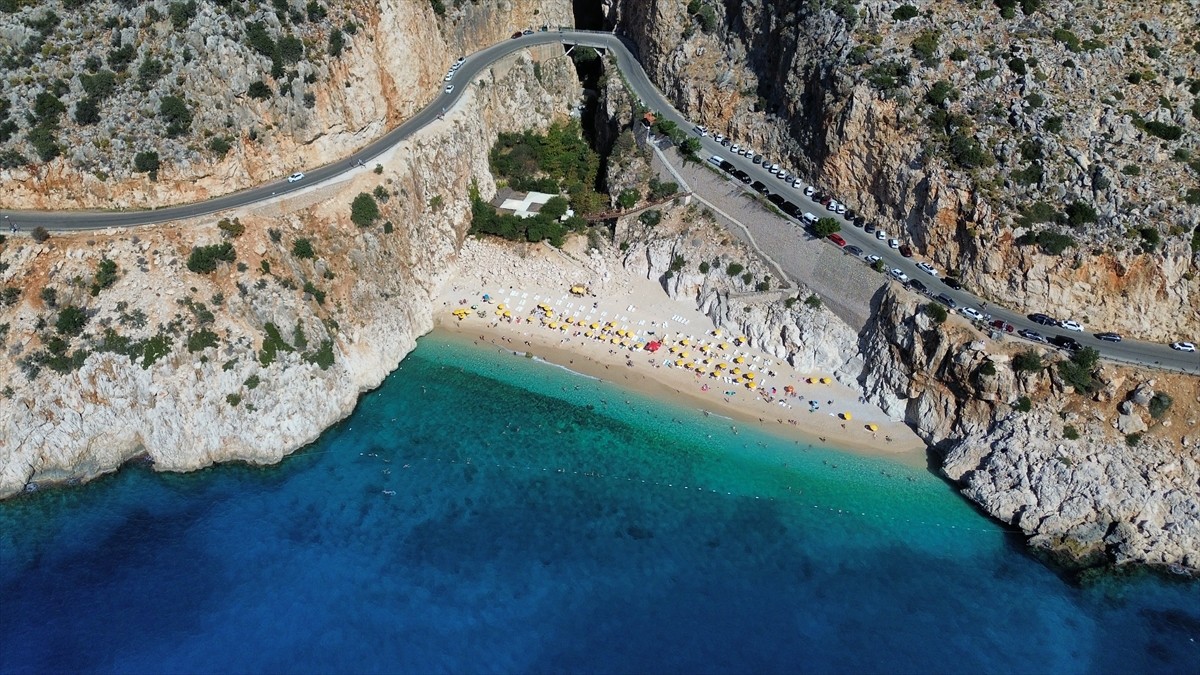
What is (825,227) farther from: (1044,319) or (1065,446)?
(1065,446)

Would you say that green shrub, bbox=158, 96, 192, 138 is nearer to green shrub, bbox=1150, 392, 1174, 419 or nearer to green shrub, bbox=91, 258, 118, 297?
green shrub, bbox=91, 258, 118, 297

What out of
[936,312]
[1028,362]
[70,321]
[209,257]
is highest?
[209,257]

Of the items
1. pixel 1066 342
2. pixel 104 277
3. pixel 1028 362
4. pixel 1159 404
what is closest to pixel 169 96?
pixel 104 277

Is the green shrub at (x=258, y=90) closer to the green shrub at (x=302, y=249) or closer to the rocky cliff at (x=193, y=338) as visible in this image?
the rocky cliff at (x=193, y=338)

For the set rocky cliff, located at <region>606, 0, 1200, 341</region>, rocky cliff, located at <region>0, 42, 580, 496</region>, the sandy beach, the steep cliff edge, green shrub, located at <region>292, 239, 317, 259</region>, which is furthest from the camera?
green shrub, located at <region>292, 239, 317, 259</region>

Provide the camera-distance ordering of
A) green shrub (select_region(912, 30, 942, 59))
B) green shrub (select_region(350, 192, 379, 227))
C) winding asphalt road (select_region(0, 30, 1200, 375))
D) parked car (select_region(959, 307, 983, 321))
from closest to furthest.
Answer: winding asphalt road (select_region(0, 30, 1200, 375)), parked car (select_region(959, 307, 983, 321)), green shrub (select_region(912, 30, 942, 59)), green shrub (select_region(350, 192, 379, 227))

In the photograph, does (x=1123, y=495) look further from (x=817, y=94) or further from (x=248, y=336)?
(x=248, y=336)

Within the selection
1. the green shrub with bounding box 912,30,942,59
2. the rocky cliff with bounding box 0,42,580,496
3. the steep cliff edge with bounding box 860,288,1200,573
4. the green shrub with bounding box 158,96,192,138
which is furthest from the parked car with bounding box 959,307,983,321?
the green shrub with bounding box 158,96,192,138

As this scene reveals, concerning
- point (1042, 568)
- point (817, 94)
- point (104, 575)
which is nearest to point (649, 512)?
point (1042, 568)
